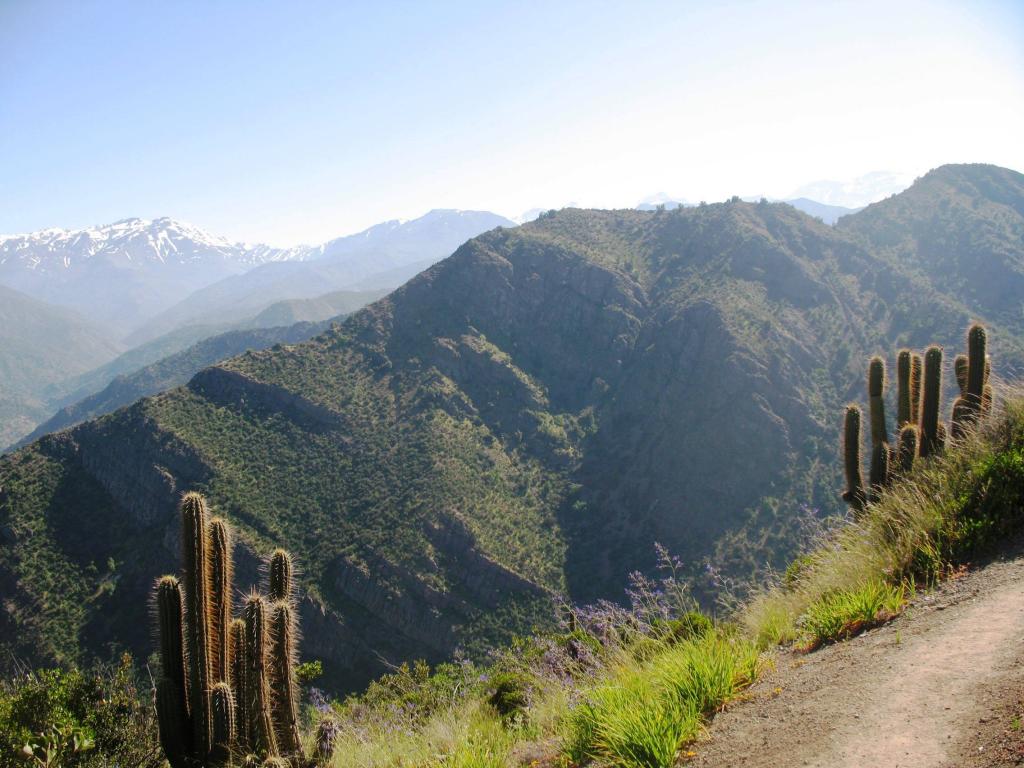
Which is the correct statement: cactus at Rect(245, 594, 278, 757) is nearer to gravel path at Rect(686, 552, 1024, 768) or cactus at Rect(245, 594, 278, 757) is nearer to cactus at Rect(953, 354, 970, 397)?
gravel path at Rect(686, 552, 1024, 768)

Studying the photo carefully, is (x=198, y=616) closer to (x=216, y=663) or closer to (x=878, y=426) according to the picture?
(x=216, y=663)

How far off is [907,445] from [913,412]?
51.2 inches

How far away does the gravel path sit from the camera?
10.5 ft

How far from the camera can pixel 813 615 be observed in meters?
5.14

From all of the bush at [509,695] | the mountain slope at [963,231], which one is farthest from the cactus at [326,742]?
the mountain slope at [963,231]

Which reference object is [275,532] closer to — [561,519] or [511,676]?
[561,519]

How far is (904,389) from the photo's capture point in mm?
10047

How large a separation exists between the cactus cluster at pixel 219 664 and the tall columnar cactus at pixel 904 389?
32.4ft

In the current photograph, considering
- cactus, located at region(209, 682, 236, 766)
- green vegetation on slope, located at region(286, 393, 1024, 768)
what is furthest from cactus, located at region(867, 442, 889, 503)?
cactus, located at region(209, 682, 236, 766)

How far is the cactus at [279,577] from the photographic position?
24.3 ft

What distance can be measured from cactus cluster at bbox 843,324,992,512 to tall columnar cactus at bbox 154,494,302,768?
8.04 meters

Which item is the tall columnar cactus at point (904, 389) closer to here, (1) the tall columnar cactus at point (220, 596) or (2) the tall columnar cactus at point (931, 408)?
(2) the tall columnar cactus at point (931, 408)

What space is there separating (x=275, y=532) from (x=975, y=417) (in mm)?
52647

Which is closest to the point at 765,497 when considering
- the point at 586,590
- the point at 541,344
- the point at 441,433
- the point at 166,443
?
the point at 586,590
